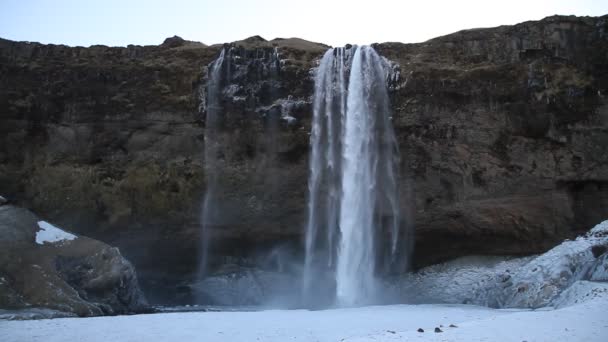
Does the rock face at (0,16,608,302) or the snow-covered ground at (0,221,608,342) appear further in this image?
the rock face at (0,16,608,302)

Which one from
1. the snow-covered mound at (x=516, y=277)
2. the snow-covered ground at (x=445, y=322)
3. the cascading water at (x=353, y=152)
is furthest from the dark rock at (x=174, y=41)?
the snow-covered ground at (x=445, y=322)

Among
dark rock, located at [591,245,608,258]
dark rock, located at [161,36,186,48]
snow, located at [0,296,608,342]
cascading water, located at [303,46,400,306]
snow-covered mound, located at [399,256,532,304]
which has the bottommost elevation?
snow-covered mound, located at [399,256,532,304]

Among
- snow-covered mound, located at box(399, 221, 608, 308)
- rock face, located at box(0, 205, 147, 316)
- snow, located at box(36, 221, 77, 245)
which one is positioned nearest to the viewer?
snow-covered mound, located at box(399, 221, 608, 308)

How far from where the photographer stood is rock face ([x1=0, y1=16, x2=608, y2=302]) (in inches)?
976

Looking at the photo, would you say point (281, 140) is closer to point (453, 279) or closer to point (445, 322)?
point (453, 279)

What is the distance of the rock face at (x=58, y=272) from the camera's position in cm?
1752

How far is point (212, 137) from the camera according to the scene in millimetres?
26016

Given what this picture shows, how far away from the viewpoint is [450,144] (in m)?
25.1

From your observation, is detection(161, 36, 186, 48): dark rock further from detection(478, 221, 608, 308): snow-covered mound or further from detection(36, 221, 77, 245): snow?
detection(478, 221, 608, 308): snow-covered mound

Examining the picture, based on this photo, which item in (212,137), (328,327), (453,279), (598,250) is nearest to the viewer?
(328,327)

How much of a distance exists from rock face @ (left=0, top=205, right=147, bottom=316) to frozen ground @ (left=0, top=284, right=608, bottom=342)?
3320 mm

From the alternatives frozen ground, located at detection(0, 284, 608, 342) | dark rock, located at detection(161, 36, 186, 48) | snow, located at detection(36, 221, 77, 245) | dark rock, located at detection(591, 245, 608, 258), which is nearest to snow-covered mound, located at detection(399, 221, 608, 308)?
dark rock, located at detection(591, 245, 608, 258)

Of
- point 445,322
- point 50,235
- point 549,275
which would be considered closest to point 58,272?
point 50,235

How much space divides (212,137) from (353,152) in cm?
606
